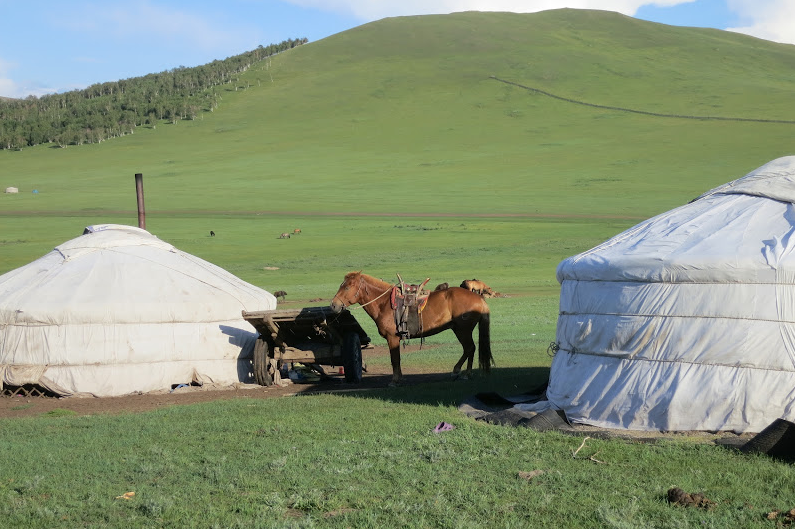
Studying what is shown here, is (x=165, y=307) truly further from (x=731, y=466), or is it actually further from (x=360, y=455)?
(x=731, y=466)

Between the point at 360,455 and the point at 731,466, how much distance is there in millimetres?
2677

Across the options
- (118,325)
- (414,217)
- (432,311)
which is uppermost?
(432,311)

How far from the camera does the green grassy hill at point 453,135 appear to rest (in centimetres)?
5575

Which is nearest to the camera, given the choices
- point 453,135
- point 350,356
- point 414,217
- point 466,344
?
point 466,344

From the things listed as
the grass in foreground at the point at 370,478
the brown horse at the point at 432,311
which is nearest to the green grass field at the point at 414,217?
the grass in foreground at the point at 370,478

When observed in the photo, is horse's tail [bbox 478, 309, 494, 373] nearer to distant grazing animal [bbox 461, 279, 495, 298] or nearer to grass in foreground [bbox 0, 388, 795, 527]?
grass in foreground [bbox 0, 388, 795, 527]

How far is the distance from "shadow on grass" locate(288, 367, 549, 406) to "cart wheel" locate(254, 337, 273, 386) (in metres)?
0.46

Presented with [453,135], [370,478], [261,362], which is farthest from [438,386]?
[453,135]

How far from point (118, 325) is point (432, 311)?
4204 millimetres

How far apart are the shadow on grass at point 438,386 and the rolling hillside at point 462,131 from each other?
3731cm

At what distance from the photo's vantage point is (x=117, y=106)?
356 feet

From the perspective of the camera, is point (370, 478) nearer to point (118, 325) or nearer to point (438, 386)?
point (438, 386)

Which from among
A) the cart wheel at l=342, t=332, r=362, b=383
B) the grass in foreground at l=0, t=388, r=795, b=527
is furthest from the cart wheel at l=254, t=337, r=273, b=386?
the grass in foreground at l=0, t=388, r=795, b=527

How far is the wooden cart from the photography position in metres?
11.7
